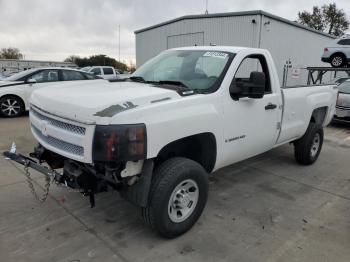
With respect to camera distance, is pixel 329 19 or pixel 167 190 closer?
pixel 167 190

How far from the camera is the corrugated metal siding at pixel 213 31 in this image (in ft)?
57.2

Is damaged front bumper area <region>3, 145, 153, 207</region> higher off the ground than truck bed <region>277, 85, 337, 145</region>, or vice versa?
truck bed <region>277, 85, 337, 145</region>

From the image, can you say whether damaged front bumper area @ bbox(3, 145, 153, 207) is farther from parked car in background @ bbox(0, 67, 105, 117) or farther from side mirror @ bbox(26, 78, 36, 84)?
side mirror @ bbox(26, 78, 36, 84)

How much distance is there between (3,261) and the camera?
2.96 m

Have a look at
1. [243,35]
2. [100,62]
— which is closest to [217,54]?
[243,35]

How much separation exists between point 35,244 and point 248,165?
3752 millimetres

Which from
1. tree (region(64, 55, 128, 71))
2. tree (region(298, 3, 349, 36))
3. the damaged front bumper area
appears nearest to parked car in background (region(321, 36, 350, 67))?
the damaged front bumper area

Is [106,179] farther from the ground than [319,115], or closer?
closer

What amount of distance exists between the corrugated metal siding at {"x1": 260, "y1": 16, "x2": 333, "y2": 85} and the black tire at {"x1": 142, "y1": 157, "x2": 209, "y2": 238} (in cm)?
1573

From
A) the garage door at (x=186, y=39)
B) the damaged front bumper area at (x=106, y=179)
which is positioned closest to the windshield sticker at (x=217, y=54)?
the damaged front bumper area at (x=106, y=179)

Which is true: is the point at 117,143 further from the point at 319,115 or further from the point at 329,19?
the point at 329,19

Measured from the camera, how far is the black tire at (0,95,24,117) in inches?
408

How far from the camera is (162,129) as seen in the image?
2.95 meters

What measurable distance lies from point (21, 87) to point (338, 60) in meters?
14.4
